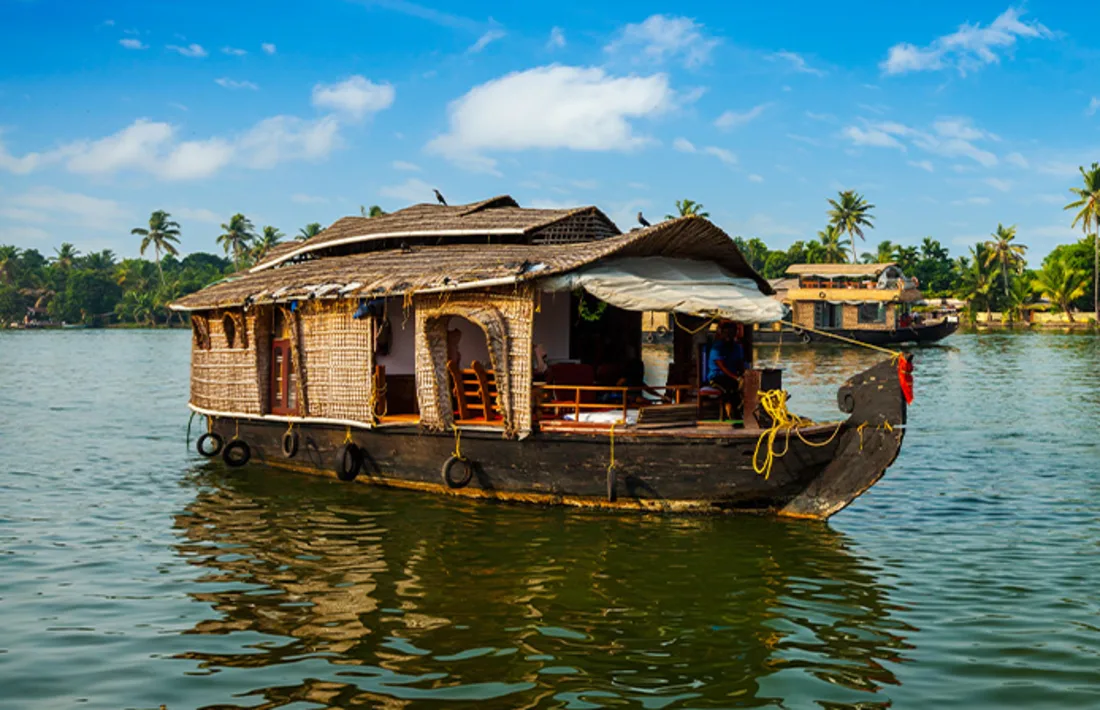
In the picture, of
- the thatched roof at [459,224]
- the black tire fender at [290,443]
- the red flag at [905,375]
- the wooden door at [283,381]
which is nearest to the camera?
the red flag at [905,375]

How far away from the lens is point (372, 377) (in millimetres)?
10922

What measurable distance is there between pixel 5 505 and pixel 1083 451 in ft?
49.1

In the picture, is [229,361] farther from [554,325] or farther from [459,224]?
[554,325]

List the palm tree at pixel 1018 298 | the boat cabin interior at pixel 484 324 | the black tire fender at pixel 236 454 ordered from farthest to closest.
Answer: the palm tree at pixel 1018 298 → the black tire fender at pixel 236 454 → the boat cabin interior at pixel 484 324

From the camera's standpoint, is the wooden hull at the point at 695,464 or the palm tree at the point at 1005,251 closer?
the wooden hull at the point at 695,464

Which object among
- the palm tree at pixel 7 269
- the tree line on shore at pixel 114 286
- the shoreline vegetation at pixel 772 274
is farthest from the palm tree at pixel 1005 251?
the palm tree at pixel 7 269

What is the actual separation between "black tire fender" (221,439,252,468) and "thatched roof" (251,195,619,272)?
275 cm

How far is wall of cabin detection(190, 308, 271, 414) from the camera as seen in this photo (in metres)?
12.6

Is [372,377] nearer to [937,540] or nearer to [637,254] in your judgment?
[637,254]

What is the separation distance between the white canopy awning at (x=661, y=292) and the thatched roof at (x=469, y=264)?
16 centimetres

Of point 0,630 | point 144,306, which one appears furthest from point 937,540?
point 144,306

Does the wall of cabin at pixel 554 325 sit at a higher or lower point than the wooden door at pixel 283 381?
higher

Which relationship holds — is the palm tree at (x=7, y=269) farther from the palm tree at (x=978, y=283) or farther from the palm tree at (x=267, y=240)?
the palm tree at (x=978, y=283)

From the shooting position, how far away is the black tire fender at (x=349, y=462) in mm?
11117
